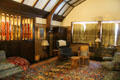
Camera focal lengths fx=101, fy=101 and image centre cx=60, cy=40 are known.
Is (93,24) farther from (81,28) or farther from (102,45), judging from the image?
(102,45)

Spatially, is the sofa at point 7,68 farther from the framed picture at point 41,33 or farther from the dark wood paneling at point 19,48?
the framed picture at point 41,33

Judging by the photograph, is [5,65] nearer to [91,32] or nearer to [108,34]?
[91,32]

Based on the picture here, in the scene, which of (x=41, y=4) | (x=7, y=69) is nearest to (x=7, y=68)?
(x=7, y=69)

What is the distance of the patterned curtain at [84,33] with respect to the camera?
22.6 feet

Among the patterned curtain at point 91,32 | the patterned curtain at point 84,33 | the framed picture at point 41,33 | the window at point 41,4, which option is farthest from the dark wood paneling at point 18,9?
the patterned curtain at point 91,32

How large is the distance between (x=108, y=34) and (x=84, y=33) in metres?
1.55

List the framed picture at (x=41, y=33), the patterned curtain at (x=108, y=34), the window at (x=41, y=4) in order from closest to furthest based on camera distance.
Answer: the window at (x=41, y=4)
the framed picture at (x=41, y=33)
the patterned curtain at (x=108, y=34)

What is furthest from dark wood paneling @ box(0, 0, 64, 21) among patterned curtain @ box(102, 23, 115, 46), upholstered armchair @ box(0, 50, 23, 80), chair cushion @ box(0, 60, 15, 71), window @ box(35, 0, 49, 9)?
patterned curtain @ box(102, 23, 115, 46)

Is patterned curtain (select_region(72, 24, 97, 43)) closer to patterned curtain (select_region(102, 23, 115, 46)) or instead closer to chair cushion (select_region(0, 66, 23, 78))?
patterned curtain (select_region(102, 23, 115, 46))

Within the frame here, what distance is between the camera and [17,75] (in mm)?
3664

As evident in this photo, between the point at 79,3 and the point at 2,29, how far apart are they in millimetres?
5328

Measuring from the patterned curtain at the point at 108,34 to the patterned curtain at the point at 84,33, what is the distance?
0.56 m

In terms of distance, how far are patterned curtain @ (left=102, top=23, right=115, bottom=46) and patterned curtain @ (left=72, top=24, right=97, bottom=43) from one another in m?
0.56

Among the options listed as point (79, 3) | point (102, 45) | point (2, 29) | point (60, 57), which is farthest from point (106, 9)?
point (2, 29)
